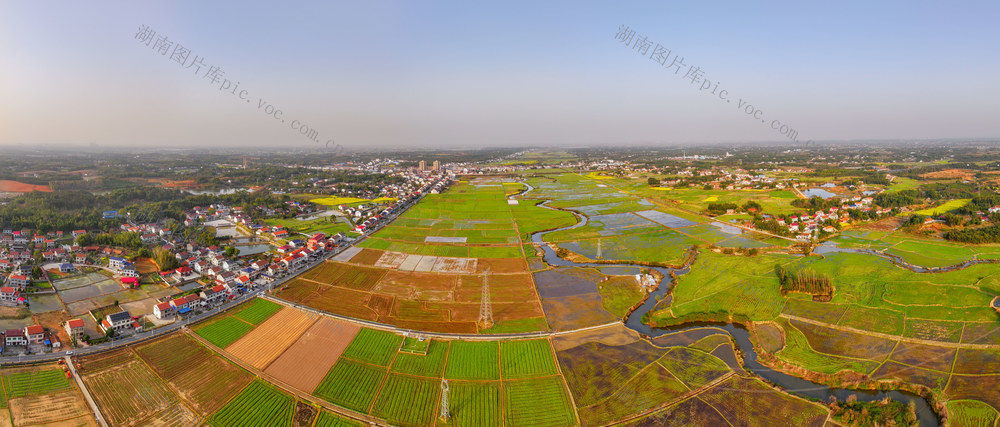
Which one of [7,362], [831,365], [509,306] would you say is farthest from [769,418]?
[7,362]

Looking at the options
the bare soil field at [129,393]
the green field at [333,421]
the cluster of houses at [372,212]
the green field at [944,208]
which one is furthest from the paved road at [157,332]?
the green field at [944,208]

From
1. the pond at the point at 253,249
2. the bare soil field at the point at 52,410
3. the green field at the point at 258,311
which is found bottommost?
the bare soil field at the point at 52,410

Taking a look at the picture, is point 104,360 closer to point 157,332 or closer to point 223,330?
point 157,332

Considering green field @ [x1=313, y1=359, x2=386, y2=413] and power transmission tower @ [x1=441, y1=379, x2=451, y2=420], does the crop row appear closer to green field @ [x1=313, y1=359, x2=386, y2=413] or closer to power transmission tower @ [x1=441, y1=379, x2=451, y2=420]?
Result: green field @ [x1=313, y1=359, x2=386, y2=413]

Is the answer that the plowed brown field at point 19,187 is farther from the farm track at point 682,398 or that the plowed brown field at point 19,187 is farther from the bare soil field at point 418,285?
the farm track at point 682,398

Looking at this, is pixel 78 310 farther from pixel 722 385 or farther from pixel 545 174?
pixel 545 174
